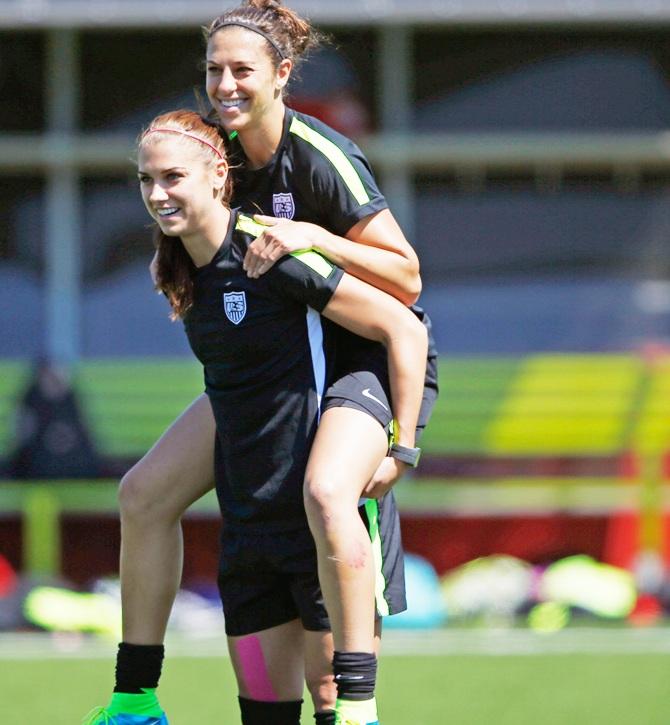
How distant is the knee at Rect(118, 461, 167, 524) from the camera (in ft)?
12.9

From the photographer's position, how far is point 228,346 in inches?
148

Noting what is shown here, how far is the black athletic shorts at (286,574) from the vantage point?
379cm

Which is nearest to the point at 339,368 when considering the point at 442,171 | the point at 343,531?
the point at 343,531

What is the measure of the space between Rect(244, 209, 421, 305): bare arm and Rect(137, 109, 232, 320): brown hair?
19cm

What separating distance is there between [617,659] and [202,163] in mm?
3898

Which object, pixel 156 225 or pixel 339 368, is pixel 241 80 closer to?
pixel 156 225

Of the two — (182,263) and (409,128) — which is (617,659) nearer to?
(182,263)

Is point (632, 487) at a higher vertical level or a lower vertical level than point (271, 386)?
lower

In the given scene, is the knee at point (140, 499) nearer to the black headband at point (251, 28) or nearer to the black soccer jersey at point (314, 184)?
the black soccer jersey at point (314, 184)

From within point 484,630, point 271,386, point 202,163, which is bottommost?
point 484,630

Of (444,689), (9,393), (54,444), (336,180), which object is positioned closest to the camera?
(336,180)

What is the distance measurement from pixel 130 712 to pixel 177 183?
1361 millimetres

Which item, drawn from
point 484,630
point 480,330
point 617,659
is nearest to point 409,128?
point 480,330

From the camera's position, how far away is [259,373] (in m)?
3.77
